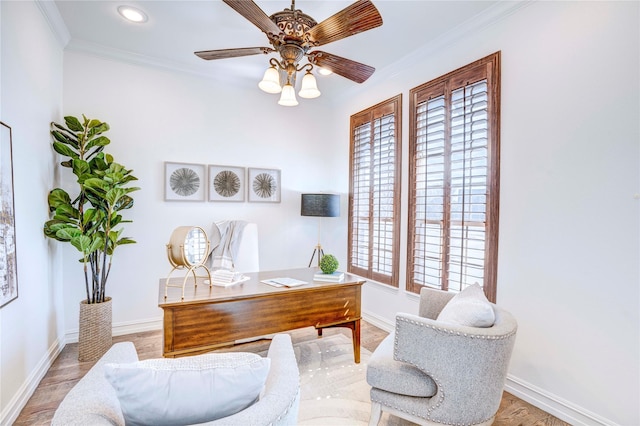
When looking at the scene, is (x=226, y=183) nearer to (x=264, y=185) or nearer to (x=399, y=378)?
(x=264, y=185)

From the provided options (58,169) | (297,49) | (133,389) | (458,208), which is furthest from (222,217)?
(133,389)

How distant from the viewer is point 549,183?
2154 mm

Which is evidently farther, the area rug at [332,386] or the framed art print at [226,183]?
the framed art print at [226,183]

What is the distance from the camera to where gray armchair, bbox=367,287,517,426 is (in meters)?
1.54

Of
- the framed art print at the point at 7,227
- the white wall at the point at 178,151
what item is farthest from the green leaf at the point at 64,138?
the framed art print at the point at 7,227

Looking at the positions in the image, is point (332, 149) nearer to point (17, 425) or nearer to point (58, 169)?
point (58, 169)

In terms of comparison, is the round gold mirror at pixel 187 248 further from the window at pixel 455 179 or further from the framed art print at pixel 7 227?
the window at pixel 455 179

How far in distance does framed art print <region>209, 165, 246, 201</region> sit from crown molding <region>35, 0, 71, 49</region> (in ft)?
5.61

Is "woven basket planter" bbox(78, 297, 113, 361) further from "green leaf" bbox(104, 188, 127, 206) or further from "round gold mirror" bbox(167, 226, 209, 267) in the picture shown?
"round gold mirror" bbox(167, 226, 209, 267)

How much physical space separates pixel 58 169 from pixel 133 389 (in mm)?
3036

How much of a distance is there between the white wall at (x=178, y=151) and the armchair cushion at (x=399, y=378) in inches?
98.2

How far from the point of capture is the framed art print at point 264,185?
3.96m

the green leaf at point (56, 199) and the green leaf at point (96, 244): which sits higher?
the green leaf at point (56, 199)

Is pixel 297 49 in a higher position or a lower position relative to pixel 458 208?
higher
